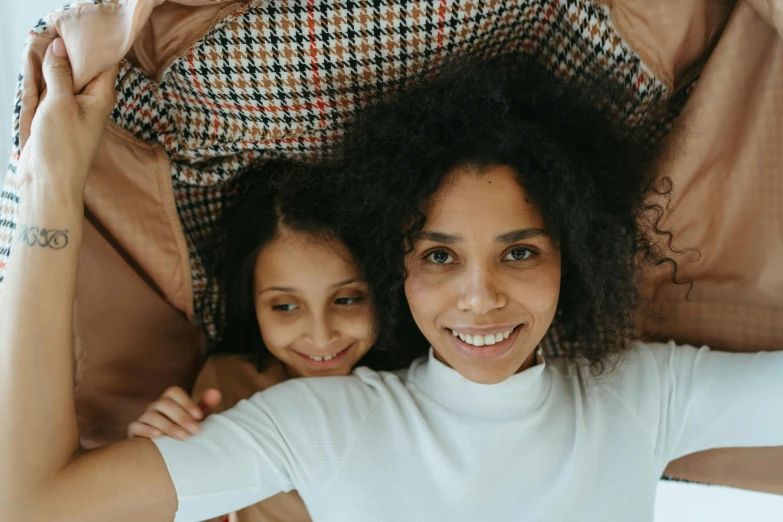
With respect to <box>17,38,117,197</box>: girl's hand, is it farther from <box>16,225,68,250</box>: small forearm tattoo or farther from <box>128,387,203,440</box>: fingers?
<box>128,387,203,440</box>: fingers

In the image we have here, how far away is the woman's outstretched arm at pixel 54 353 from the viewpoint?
1.04 metres

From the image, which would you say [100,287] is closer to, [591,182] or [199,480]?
[199,480]

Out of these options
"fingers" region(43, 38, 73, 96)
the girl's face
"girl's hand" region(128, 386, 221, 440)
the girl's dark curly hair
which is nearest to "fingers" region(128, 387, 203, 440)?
"girl's hand" region(128, 386, 221, 440)

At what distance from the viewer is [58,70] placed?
110 centimetres

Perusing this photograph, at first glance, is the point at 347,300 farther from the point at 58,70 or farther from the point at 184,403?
the point at 58,70

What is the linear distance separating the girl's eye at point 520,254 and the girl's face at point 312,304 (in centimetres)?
30

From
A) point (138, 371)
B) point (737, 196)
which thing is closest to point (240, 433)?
point (138, 371)

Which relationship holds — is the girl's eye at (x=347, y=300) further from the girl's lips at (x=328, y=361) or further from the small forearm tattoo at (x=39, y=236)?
the small forearm tattoo at (x=39, y=236)

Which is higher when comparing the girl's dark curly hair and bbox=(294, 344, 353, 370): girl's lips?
the girl's dark curly hair

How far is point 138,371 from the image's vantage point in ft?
4.44

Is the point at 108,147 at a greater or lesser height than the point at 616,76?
lesser

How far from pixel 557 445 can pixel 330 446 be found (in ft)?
1.27

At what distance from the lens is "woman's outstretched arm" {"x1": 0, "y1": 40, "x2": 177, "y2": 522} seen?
1.04 m

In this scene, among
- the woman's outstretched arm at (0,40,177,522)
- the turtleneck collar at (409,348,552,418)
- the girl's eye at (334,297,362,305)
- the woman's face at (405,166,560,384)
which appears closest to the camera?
the woman's outstretched arm at (0,40,177,522)
